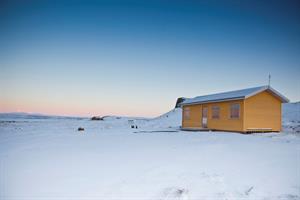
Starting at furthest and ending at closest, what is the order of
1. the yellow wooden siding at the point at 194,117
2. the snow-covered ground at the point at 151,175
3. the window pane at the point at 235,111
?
the yellow wooden siding at the point at 194,117 < the window pane at the point at 235,111 < the snow-covered ground at the point at 151,175

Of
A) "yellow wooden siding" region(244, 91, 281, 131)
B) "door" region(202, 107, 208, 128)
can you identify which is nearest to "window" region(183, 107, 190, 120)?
"door" region(202, 107, 208, 128)

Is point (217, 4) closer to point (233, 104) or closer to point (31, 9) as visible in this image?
point (233, 104)

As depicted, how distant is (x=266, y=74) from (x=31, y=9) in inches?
744

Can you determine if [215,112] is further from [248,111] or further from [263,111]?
[263,111]

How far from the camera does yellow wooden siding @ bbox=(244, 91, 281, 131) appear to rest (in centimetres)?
1355

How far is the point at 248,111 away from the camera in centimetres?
1352

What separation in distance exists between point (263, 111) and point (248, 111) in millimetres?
1413

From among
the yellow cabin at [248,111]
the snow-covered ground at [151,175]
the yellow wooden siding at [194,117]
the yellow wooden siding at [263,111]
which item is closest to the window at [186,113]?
the yellow wooden siding at [194,117]

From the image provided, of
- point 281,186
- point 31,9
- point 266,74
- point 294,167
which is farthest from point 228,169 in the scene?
point 266,74

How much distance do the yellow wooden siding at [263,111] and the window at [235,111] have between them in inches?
22.3

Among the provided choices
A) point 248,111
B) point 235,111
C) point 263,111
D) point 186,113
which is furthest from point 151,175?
point 186,113

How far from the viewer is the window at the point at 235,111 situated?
548 inches

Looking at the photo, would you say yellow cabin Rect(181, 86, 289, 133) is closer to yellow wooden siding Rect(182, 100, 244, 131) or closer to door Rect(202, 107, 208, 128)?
yellow wooden siding Rect(182, 100, 244, 131)

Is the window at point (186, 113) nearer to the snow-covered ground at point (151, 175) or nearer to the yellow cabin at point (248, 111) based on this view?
the yellow cabin at point (248, 111)
